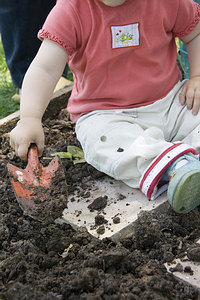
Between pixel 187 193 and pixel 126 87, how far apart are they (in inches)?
29.3

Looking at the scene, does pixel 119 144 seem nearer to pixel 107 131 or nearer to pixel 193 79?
pixel 107 131

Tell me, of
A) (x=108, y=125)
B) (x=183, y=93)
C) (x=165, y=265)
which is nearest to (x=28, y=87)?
(x=108, y=125)

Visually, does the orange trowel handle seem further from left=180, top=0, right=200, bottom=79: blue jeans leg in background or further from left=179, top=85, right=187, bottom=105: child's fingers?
left=180, top=0, right=200, bottom=79: blue jeans leg in background

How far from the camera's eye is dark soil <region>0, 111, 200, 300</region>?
4.94 ft

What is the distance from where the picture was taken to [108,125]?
7.37 ft

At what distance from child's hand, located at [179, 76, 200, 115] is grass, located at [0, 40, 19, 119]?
1.30 meters

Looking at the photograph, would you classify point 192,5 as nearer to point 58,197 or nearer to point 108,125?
point 108,125

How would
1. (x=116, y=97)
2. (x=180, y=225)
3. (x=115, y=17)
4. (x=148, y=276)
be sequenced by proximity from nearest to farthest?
(x=148, y=276)
(x=180, y=225)
(x=115, y=17)
(x=116, y=97)

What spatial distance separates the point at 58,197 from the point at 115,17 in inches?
36.7

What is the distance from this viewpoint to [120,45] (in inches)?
88.4

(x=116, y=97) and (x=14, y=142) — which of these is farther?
(x=116, y=97)

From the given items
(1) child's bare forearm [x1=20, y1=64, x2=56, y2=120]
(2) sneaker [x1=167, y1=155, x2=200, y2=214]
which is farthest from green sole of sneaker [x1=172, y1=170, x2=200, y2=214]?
(1) child's bare forearm [x1=20, y1=64, x2=56, y2=120]

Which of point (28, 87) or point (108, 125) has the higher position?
point (28, 87)

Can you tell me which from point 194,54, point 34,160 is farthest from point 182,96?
point 34,160
